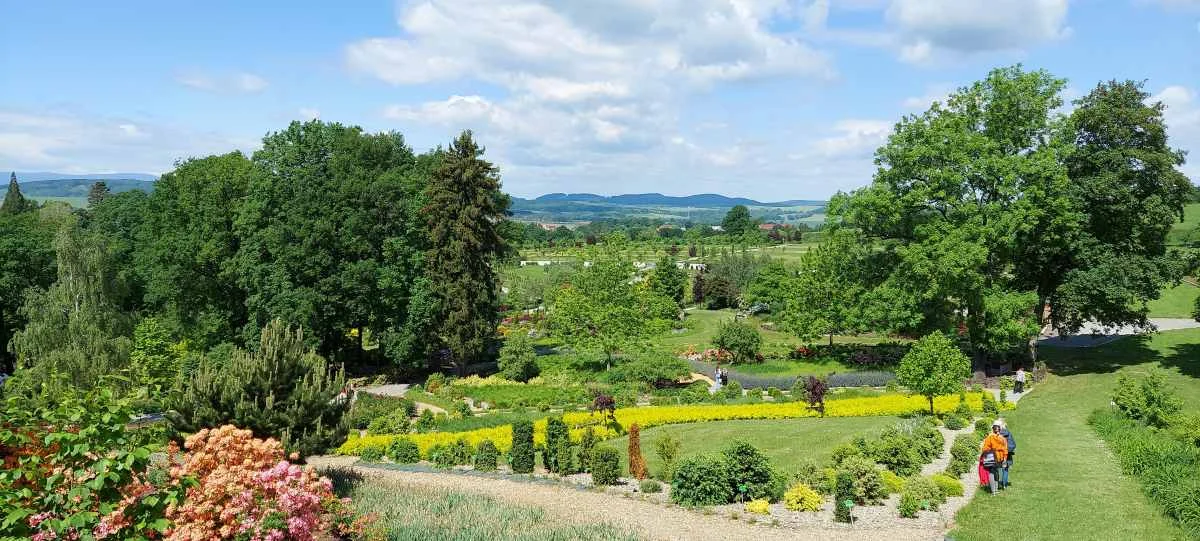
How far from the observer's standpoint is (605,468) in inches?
659

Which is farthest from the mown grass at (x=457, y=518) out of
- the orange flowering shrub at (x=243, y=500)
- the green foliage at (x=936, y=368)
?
the green foliage at (x=936, y=368)

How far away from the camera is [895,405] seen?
25.6m

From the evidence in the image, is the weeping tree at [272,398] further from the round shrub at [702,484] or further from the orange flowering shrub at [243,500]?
Result: the round shrub at [702,484]

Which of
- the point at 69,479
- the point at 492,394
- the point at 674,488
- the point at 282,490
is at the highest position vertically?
the point at 69,479

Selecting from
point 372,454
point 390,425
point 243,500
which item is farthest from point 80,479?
point 390,425

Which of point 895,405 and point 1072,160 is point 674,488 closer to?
point 895,405

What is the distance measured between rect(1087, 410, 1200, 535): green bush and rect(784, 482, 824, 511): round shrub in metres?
6.27

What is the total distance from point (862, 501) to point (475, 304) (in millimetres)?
24995

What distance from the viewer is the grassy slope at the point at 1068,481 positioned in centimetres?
1320

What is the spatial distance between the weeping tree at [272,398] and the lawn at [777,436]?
26.0ft

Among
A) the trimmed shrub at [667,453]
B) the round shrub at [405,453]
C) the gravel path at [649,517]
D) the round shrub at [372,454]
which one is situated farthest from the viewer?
the round shrub at [372,454]

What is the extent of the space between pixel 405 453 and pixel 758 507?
11062 millimetres

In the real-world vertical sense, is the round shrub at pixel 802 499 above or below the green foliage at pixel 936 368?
below

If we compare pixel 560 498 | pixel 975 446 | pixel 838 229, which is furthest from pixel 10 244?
pixel 975 446
